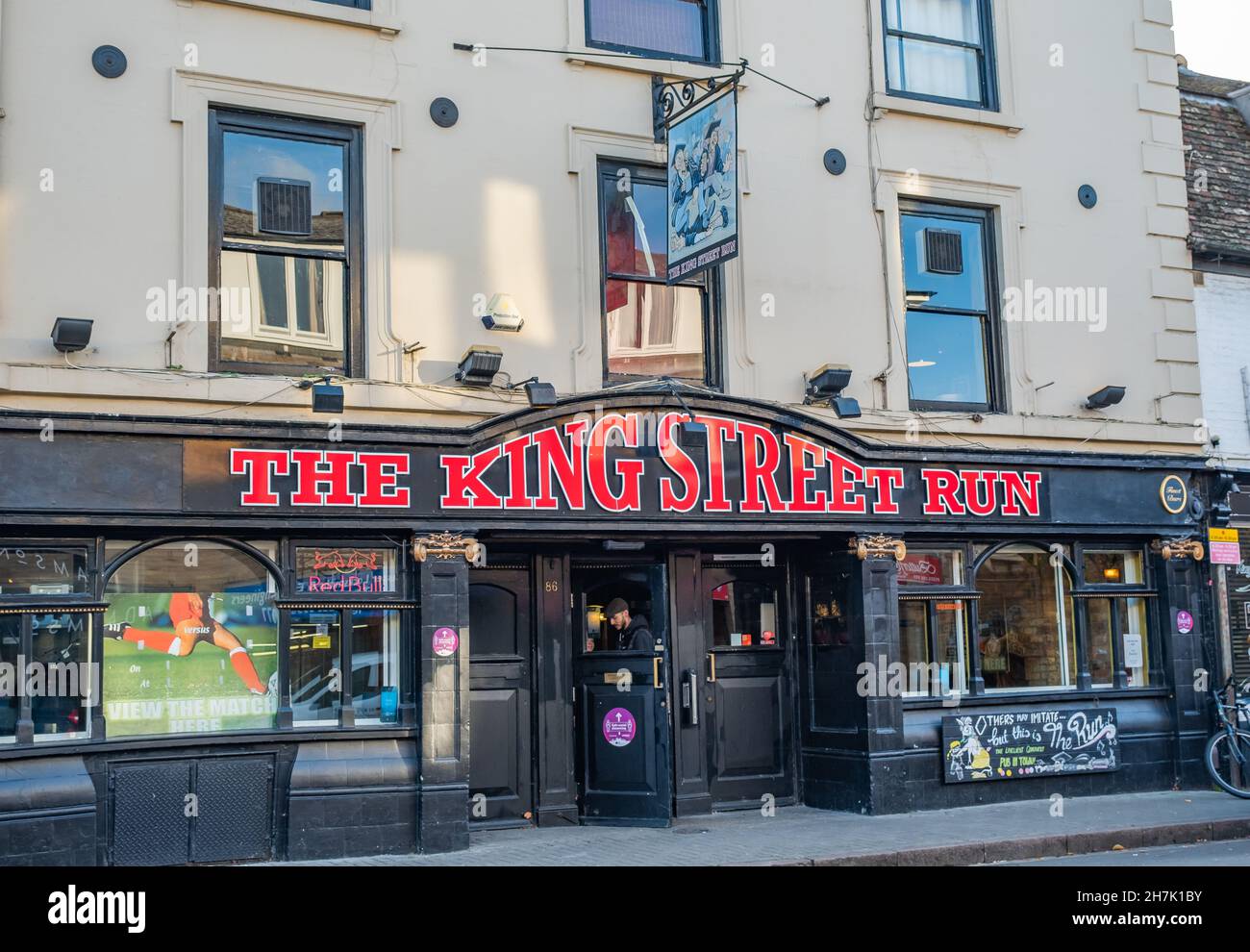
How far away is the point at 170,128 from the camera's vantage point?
11.1 meters

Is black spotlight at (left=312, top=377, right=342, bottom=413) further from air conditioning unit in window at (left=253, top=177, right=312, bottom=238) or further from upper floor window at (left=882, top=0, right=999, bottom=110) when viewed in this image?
upper floor window at (left=882, top=0, right=999, bottom=110)

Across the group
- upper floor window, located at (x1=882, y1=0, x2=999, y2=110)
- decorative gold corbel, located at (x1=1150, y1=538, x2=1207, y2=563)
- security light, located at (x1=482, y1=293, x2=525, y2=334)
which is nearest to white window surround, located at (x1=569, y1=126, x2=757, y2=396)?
security light, located at (x1=482, y1=293, x2=525, y2=334)

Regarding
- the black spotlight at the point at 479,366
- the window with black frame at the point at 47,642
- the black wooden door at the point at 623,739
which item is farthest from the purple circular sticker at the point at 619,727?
the window with black frame at the point at 47,642

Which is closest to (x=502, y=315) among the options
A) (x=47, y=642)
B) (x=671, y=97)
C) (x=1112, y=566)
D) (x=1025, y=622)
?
(x=671, y=97)

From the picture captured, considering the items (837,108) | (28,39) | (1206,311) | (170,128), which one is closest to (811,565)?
(837,108)

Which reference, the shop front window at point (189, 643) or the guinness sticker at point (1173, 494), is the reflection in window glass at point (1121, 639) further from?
the shop front window at point (189, 643)

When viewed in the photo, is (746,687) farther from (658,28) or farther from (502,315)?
(658,28)

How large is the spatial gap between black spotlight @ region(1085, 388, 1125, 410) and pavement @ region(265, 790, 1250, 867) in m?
4.24

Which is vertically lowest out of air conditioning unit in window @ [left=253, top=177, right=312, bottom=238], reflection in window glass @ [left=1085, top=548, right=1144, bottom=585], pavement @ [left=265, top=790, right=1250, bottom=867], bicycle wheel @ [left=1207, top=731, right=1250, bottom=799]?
pavement @ [left=265, top=790, right=1250, bottom=867]

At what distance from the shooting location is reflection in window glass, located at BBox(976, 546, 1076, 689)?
14.1m

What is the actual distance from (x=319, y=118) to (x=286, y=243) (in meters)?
1.18

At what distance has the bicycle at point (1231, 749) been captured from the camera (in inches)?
555

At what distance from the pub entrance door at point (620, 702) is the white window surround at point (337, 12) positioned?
5.37 metres

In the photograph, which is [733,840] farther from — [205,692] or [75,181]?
[75,181]
